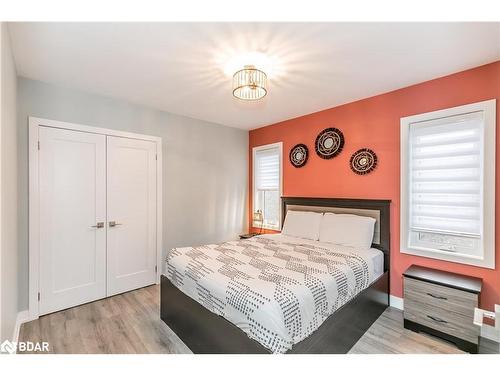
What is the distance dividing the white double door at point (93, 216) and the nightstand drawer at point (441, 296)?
3.17 metres

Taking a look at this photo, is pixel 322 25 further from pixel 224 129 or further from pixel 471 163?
pixel 224 129

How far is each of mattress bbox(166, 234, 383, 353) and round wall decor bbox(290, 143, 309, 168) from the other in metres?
1.46

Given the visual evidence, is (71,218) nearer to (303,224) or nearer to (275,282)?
(275,282)

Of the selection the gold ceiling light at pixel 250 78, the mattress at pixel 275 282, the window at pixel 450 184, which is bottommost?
the mattress at pixel 275 282

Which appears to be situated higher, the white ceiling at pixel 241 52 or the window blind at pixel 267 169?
the white ceiling at pixel 241 52

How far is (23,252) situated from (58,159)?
1026 millimetres

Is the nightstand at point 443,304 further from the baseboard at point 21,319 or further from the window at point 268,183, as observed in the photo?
the baseboard at point 21,319

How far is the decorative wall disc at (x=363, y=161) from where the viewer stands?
2.98 m

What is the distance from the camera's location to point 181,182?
3729 mm

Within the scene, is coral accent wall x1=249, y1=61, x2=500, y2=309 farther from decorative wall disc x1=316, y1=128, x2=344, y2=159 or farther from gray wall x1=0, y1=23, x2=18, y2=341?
gray wall x1=0, y1=23, x2=18, y2=341

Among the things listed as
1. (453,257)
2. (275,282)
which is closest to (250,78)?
(275,282)
